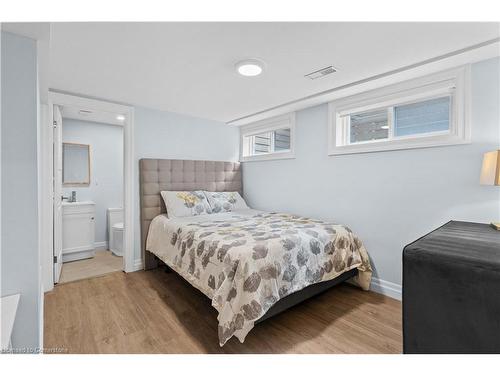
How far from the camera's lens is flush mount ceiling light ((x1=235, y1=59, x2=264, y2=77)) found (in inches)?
80.3

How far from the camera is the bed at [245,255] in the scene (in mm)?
1727

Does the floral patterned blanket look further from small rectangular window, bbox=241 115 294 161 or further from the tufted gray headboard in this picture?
small rectangular window, bbox=241 115 294 161

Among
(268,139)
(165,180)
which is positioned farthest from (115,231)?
(268,139)

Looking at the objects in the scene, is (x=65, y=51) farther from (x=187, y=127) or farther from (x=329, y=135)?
(x=329, y=135)

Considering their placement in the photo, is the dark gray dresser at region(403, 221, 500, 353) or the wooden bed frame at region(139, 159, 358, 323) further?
the wooden bed frame at region(139, 159, 358, 323)

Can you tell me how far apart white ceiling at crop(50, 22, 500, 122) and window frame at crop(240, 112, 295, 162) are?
31.2 inches

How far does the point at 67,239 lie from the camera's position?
356 centimetres

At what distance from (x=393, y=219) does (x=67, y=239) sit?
13.8ft

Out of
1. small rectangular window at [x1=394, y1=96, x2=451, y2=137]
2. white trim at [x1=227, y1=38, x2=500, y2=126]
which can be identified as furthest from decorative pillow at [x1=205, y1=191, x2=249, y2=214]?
small rectangular window at [x1=394, y1=96, x2=451, y2=137]

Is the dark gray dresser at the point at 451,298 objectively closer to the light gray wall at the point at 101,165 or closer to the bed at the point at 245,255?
the bed at the point at 245,255

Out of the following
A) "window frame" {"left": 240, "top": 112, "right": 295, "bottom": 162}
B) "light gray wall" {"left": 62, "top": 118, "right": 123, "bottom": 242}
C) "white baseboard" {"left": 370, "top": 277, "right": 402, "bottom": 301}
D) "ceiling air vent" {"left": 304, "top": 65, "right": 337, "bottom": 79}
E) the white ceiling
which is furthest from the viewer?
"light gray wall" {"left": 62, "top": 118, "right": 123, "bottom": 242}

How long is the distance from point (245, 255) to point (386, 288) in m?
1.72

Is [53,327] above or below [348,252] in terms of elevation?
below

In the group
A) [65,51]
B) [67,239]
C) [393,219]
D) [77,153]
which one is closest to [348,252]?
[393,219]
